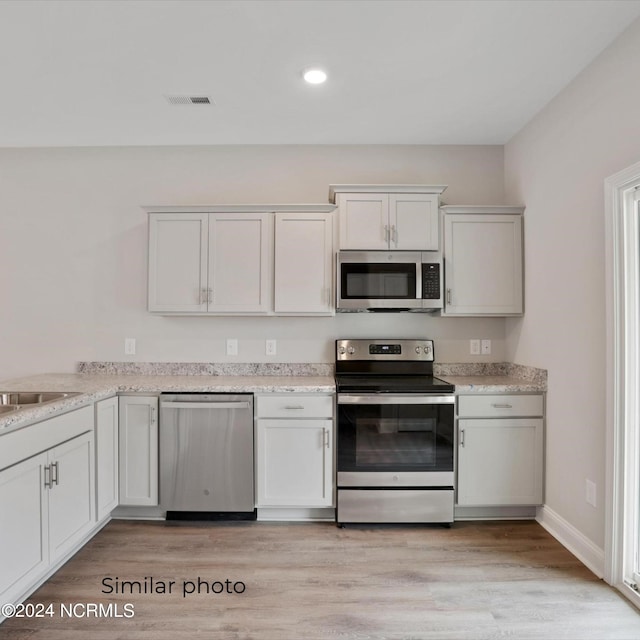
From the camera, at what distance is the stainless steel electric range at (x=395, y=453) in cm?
269

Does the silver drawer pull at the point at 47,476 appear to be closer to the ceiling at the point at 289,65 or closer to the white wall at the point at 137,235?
the white wall at the point at 137,235

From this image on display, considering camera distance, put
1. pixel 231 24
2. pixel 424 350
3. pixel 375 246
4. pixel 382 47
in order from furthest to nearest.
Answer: pixel 424 350 → pixel 375 246 → pixel 382 47 → pixel 231 24

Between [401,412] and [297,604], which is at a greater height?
[401,412]

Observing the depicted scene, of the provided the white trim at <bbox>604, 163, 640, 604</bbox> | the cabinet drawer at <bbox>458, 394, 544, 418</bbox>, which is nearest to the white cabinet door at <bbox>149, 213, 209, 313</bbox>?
the cabinet drawer at <bbox>458, 394, 544, 418</bbox>

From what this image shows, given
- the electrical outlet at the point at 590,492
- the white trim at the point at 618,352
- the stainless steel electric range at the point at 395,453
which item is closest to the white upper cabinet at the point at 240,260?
the stainless steel electric range at the point at 395,453

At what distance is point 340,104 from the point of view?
2.65 m

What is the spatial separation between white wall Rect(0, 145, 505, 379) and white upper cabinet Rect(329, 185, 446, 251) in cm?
40

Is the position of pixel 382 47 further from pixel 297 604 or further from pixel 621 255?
pixel 297 604

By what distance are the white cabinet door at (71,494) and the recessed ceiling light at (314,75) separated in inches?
92.1

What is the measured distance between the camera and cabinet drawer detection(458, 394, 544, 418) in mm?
2732

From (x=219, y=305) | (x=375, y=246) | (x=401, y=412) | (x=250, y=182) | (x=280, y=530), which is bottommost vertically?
(x=280, y=530)

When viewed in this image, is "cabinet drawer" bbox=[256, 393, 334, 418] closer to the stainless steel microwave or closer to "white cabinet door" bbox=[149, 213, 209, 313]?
the stainless steel microwave

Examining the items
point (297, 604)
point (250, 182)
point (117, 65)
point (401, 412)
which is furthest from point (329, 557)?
point (117, 65)

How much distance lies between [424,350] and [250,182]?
187cm
